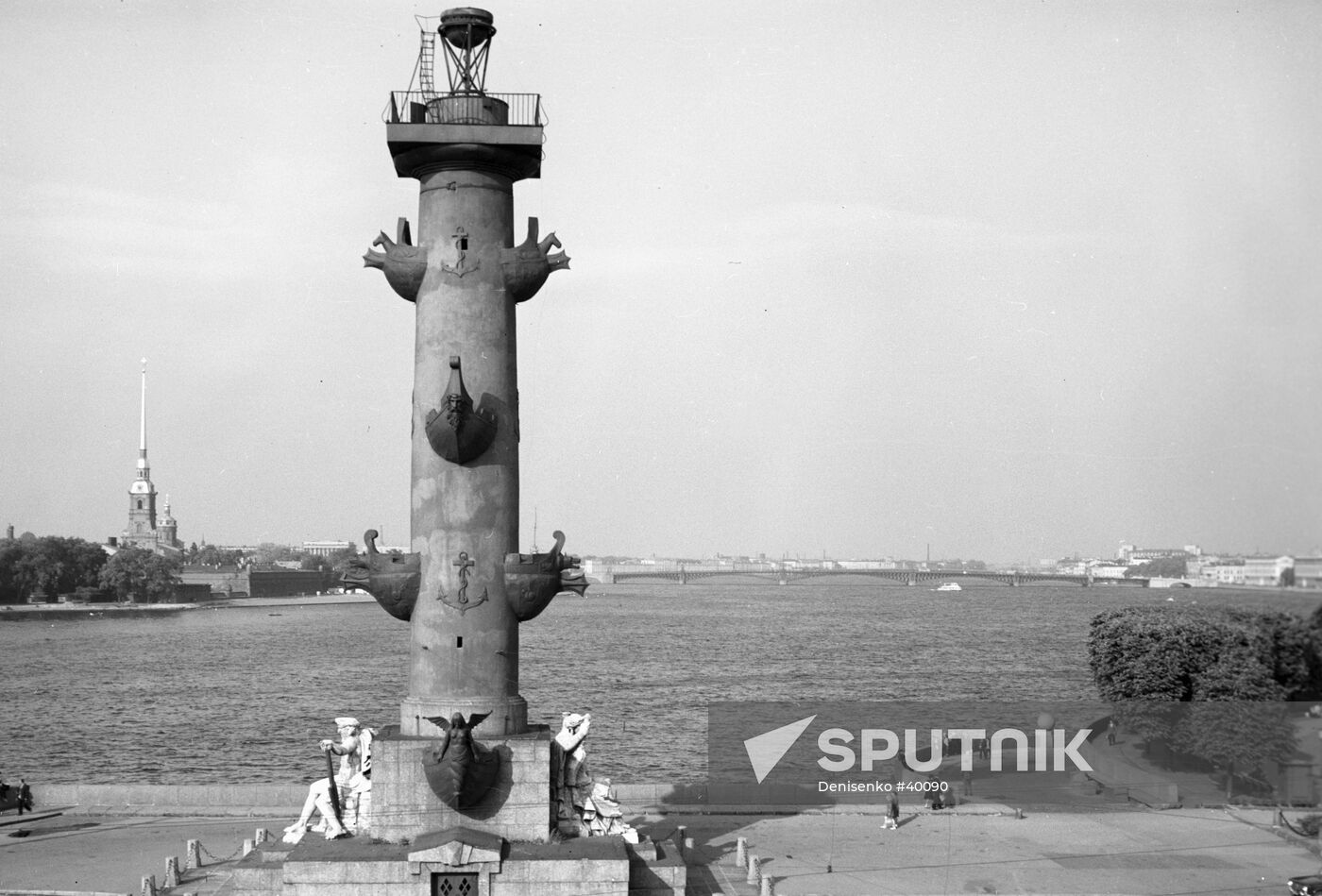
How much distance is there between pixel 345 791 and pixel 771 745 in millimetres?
34893

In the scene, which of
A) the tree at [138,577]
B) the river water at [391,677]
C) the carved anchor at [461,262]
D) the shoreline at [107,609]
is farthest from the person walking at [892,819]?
the tree at [138,577]

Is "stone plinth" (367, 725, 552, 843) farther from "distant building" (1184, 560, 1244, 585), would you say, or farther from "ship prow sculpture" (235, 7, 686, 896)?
"distant building" (1184, 560, 1244, 585)

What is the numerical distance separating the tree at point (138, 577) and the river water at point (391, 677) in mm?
11717

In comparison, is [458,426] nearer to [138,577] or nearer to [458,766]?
[458,766]

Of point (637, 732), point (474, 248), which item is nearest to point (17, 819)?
point (474, 248)

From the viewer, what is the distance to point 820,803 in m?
31.4

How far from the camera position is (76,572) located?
155 m

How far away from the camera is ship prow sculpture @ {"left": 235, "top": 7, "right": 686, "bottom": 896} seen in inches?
784

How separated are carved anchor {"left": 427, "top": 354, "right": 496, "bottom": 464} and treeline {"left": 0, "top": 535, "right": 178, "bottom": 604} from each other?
14126 centimetres

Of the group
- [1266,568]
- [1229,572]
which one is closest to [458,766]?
[1266,568]

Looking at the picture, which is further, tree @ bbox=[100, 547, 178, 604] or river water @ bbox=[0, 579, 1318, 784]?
tree @ bbox=[100, 547, 178, 604]

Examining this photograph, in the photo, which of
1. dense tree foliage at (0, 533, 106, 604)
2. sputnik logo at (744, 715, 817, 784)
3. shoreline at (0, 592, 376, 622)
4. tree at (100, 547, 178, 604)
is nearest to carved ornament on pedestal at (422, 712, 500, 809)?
sputnik logo at (744, 715, 817, 784)

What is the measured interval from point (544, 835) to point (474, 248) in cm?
902

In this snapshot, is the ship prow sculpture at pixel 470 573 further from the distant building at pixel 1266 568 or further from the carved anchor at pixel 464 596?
the distant building at pixel 1266 568
